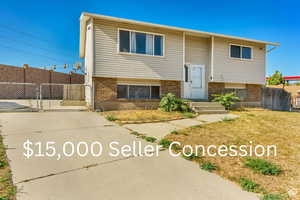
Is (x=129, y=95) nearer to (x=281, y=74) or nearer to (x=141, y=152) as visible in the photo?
(x=141, y=152)

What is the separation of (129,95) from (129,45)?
2754 millimetres

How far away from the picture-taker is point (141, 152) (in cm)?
348

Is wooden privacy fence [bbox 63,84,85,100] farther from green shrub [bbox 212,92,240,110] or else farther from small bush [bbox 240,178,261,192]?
small bush [bbox 240,178,261,192]

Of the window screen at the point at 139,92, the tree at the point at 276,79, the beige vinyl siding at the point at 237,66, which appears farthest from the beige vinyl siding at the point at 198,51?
the tree at the point at 276,79

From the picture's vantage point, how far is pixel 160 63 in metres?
9.73

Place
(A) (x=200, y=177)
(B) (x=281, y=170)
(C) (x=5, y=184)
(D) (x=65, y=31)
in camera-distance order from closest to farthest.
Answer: (C) (x=5, y=184) → (A) (x=200, y=177) → (B) (x=281, y=170) → (D) (x=65, y=31)

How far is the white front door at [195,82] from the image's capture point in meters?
10.8

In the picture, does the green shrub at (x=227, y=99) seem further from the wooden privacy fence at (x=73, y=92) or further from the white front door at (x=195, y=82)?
the wooden privacy fence at (x=73, y=92)

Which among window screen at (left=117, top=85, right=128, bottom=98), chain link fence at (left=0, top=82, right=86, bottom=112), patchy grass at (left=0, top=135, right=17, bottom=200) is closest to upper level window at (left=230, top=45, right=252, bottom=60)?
window screen at (left=117, top=85, right=128, bottom=98)

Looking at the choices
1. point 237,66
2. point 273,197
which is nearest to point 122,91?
point 273,197

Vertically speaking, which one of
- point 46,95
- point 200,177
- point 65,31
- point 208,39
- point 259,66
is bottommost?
point 200,177

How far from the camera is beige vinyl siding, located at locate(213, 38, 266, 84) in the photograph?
1111 centimetres

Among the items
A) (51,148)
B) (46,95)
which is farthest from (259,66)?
(46,95)

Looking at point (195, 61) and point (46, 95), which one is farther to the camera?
point (46, 95)
